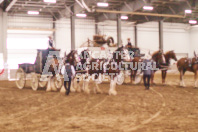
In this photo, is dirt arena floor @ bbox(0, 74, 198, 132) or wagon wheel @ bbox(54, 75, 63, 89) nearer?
dirt arena floor @ bbox(0, 74, 198, 132)

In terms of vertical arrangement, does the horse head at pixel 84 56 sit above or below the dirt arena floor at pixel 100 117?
above

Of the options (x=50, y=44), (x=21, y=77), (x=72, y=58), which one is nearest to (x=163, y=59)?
(x=72, y=58)

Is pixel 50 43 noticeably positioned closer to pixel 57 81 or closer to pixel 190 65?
pixel 57 81

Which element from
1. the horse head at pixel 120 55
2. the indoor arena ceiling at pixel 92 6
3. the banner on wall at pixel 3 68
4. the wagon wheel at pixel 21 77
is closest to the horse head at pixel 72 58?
→ the horse head at pixel 120 55

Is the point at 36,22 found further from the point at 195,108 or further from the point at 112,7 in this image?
the point at 195,108

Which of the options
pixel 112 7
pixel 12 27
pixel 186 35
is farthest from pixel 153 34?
pixel 12 27

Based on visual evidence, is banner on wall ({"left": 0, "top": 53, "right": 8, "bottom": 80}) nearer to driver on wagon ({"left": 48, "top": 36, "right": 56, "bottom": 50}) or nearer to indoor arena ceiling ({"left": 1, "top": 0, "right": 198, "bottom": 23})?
indoor arena ceiling ({"left": 1, "top": 0, "right": 198, "bottom": 23})

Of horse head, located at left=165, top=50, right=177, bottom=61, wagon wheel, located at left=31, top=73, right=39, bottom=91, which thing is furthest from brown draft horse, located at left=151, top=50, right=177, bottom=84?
wagon wheel, located at left=31, top=73, right=39, bottom=91

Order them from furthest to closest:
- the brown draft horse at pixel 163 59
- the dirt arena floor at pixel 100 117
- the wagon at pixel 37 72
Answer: the brown draft horse at pixel 163 59, the wagon at pixel 37 72, the dirt arena floor at pixel 100 117

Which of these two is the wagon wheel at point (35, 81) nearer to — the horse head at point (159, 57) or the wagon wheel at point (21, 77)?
the wagon wheel at point (21, 77)

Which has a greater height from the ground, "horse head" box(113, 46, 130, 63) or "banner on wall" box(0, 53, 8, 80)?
"horse head" box(113, 46, 130, 63)

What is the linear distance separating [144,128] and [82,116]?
193 centimetres

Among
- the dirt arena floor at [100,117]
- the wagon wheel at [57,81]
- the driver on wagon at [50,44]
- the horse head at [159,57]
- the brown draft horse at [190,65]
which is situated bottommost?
the dirt arena floor at [100,117]

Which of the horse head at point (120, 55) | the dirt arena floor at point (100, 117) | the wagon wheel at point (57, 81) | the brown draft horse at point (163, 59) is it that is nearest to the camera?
the dirt arena floor at point (100, 117)
